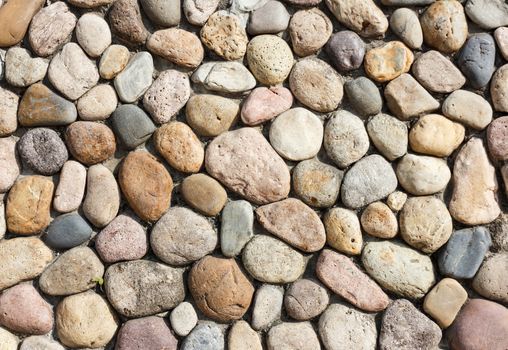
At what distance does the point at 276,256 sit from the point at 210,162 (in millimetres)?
228

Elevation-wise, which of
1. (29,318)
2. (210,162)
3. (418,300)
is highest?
(210,162)

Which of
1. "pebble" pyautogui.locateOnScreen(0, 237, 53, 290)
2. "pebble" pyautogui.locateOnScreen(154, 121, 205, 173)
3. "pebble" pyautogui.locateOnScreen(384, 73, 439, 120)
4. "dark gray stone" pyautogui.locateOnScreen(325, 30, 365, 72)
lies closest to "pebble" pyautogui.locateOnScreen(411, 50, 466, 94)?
"pebble" pyautogui.locateOnScreen(384, 73, 439, 120)

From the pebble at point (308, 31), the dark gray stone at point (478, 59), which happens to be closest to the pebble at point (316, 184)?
the pebble at point (308, 31)

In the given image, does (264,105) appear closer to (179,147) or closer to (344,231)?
(179,147)

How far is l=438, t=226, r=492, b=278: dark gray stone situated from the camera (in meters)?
1.13

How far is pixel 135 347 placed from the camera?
1.11m

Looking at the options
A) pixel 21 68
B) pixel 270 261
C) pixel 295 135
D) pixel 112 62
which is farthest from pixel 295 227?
pixel 21 68

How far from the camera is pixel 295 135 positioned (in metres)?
1.14

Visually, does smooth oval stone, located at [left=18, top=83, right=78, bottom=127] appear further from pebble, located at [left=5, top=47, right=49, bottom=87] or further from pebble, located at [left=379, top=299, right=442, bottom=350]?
pebble, located at [left=379, top=299, right=442, bottom=350]

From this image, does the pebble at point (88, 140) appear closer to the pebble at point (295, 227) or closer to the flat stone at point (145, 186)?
the flat stone at point (145, 186)

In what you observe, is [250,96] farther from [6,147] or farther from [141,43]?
Result: [6,147]

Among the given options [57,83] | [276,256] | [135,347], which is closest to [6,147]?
[57,83]

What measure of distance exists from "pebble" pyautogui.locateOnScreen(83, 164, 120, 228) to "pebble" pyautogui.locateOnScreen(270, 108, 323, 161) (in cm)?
33

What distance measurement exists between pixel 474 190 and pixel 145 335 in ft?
2.35
